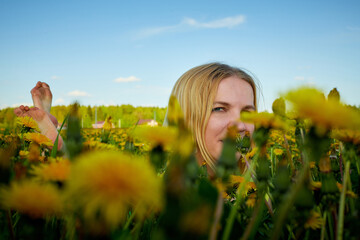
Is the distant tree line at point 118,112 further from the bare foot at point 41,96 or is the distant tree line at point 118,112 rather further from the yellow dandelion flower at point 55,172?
the yellow dandelion flower at point 55,172

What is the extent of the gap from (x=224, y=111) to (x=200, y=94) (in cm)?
21

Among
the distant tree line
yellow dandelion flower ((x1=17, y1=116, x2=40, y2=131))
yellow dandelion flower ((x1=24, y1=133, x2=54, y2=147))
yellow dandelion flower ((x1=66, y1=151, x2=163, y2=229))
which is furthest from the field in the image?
the distant tree line

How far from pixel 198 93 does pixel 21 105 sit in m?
1.04

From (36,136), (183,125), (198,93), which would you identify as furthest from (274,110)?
(198,93)

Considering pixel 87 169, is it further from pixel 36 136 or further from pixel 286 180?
pixel 36 136

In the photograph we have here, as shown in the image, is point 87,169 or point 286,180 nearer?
point 87,169

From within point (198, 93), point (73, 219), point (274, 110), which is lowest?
point (73, 219)

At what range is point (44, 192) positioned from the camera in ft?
0.78

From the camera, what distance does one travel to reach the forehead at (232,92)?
1.66 metres

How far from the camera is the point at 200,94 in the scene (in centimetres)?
177

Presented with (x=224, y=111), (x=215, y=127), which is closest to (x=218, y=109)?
(x=224, y=111)

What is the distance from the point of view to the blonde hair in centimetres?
164

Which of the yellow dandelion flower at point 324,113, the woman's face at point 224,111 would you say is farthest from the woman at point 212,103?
the yellow dandelion flower at point 324,113

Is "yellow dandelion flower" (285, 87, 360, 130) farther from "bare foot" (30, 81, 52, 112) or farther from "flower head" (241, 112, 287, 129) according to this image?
"bare foot" (30, 81, 52, 112)
